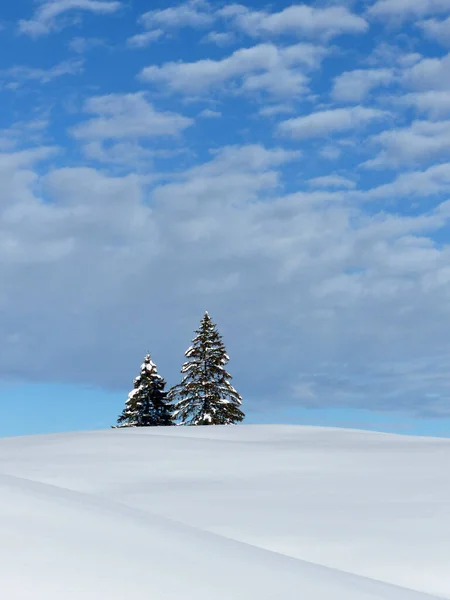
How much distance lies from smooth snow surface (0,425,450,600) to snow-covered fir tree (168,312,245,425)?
20.1m

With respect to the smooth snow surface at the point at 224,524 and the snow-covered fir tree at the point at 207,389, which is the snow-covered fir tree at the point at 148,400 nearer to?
the snow-covered fir tree at the point at 207,389

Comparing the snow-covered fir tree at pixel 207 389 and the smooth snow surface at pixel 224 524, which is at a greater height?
the snow-covered fir tree at pixel 207 389

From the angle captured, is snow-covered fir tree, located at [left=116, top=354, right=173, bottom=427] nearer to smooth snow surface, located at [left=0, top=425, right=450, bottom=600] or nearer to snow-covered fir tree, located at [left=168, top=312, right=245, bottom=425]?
snow-covered fir tree, located at [left=168, top=312, right=245, bottom=425]

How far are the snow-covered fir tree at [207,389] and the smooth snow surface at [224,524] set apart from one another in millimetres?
20115

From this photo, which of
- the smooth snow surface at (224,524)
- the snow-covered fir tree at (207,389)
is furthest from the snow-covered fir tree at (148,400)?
the smooth snow surface at (224,524)

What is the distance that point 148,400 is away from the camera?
110ft

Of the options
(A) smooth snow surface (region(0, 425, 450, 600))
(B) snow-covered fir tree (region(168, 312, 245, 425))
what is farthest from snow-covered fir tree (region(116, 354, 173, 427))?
(A) smooth snow surface (region(0, 425, 450, 600))

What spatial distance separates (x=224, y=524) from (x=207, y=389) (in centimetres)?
A: 2544

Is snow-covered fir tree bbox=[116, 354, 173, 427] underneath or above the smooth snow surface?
above

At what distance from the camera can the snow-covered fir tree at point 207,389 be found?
3136 centimetres

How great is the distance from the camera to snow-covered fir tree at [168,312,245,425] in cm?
3136

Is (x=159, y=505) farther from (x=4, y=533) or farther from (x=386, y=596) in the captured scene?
(x=386, y=596)

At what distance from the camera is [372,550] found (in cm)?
569

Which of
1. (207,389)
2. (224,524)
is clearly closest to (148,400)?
(207,389)
